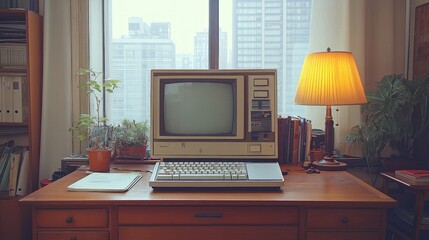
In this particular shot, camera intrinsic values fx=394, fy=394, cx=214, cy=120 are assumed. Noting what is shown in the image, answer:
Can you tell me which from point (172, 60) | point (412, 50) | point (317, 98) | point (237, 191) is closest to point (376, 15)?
point (412, 50)

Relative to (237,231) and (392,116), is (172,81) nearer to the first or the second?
(237,231)

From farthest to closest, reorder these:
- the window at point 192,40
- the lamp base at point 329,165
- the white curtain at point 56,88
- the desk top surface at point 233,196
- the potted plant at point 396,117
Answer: the window at point 192,40 → the white curtain at point 56,88 → the potted plant at point 396,117 → the lamp base at point 329,165 → the desk top surface at point 233,196

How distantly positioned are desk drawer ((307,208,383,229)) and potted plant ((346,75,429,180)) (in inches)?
28.4

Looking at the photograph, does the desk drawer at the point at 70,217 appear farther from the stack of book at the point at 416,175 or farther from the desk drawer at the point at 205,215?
the stack of book at the point at 416,175

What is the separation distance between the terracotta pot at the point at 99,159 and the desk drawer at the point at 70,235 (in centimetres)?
45

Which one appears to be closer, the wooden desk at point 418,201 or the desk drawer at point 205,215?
the desk drawer at point 205,215

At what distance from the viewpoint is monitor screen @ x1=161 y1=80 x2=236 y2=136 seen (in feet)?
6.16

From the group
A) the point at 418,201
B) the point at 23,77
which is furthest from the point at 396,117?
the point at 23,77

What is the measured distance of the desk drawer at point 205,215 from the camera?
1487mm

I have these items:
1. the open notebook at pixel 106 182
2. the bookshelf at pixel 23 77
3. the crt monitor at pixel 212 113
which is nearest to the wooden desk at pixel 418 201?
the crt monitor at pixel 212 113

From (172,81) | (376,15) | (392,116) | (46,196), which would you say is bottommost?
(46,196)

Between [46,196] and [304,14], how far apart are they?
1.86 metres

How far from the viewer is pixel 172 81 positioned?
1.87m

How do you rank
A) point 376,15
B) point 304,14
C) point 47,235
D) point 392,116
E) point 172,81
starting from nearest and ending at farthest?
point 47,235 < point 172,81 < point 392,116 < point 376,15 < point 304,14
